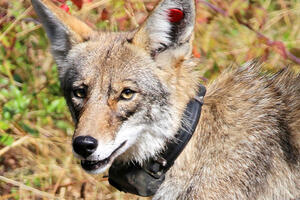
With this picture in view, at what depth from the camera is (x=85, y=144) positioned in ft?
10.9

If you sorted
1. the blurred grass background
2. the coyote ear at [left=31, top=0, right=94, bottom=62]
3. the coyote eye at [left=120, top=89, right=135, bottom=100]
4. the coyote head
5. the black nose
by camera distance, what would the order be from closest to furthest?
1. the black nose
2. the coyote head
3. the coyote eye at [left=120, top=89, right=135, bottom=100]
4. the coyote ear at [left=31, top=0, right=94, bottom=62]
5. the blurred grass background

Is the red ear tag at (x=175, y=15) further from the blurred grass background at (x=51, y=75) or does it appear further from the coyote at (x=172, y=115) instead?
the blurred grass background at (x=51, y=75)

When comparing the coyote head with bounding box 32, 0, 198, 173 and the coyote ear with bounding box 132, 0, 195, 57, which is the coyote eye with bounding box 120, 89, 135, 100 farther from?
the coyote ear with bounding box 132, 0, 195, 57

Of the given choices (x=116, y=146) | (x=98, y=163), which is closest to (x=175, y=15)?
(x=116, y=146)

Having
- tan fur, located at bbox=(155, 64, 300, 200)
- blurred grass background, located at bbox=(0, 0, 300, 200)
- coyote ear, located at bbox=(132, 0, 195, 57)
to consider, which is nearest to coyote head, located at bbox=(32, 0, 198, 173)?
coyote ear, located at bbox=(132, 0, 195, 57)

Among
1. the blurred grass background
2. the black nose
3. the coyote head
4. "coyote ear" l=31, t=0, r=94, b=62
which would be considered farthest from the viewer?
the blurred grass background

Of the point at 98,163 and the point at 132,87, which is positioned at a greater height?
the point at 132,87

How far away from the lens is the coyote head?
344cm

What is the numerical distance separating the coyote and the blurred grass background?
1005 millimetres

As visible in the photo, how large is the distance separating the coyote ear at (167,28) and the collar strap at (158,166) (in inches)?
16.4

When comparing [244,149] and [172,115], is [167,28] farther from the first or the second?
[244,149]

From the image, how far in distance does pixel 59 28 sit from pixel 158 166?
1287mm

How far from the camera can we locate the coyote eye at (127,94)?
11.6 feet

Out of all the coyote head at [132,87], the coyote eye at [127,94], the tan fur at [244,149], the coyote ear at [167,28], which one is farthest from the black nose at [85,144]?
the coyote ear at [167,28]
